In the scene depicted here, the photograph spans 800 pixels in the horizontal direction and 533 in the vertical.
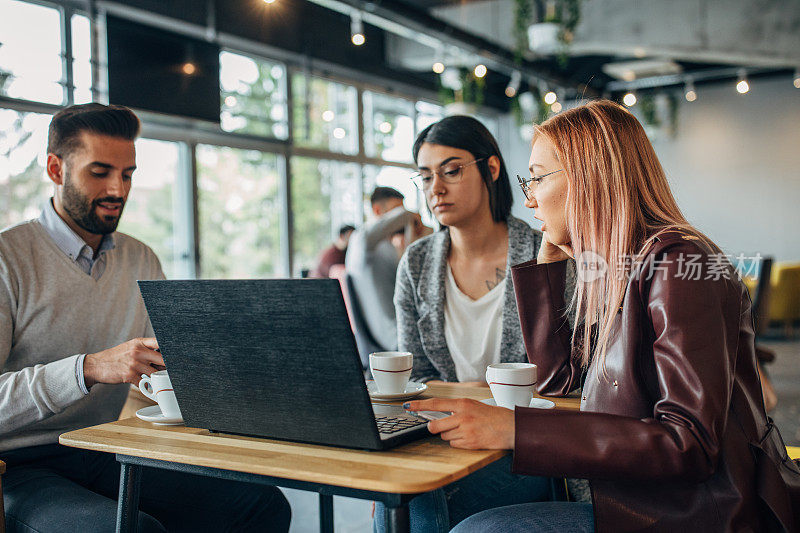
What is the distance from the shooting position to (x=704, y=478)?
1049mm

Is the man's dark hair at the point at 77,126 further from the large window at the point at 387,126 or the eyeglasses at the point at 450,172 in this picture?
the large window at the point at 387,126

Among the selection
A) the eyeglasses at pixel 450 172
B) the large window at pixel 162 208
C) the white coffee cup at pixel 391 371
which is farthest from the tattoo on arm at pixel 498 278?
the large window at pixel 162 208

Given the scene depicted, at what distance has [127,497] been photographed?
126cm

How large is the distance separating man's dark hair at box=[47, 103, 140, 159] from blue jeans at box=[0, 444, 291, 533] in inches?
32.5

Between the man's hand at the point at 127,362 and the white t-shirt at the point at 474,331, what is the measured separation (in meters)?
0.92

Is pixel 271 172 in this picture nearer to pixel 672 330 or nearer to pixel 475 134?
pixel 475 134

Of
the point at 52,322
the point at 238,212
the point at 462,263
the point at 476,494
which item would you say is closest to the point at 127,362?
the point at 52,322

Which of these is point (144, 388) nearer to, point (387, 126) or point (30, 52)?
point (30, 52)

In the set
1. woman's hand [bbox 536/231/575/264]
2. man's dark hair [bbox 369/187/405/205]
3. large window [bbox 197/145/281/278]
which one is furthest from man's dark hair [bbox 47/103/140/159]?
large window [bbox 197/145/281/278]

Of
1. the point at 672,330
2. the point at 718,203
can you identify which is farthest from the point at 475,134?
the point at 718,203

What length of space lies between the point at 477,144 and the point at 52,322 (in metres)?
1.33

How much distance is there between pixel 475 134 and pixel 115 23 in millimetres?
4513

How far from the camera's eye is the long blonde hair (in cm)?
120

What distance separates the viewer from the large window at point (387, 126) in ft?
29.3
